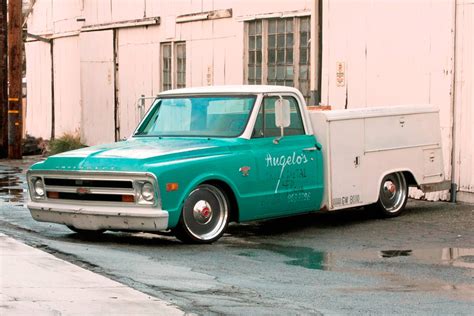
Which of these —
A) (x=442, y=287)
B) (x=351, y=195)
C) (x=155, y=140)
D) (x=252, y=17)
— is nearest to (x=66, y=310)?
(x=442, y=287)

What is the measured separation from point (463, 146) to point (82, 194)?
6561 mm

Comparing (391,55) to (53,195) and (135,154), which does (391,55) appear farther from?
(53,195)

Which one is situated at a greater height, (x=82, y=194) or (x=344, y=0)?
(x=344, y=0)

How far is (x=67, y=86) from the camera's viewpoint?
103 ft

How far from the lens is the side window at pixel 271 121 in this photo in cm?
1295

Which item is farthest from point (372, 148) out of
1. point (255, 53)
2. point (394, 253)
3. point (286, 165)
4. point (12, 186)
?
point (255, 53)

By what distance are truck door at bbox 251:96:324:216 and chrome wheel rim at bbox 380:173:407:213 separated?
1457 mm

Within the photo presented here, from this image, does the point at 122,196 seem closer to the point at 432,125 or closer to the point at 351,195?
the point at 351,195

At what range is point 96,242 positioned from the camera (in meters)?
12.2

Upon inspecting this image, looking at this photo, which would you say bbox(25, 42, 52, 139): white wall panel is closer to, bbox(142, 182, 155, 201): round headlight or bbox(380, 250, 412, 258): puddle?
bbox(142, 182, 155, 201): round headlight

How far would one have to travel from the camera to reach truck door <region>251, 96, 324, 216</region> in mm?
12773

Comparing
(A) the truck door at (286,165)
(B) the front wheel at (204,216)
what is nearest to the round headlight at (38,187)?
(B) the front wheel at (204,216)

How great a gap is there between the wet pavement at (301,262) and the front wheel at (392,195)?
0.49ft

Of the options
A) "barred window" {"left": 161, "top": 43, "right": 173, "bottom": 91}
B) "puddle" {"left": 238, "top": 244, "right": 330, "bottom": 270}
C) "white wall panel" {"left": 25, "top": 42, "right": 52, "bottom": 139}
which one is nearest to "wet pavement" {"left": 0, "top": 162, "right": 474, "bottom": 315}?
"puddle" {"left": 238, "top": 244, "right": 330, "bottom": 270}
